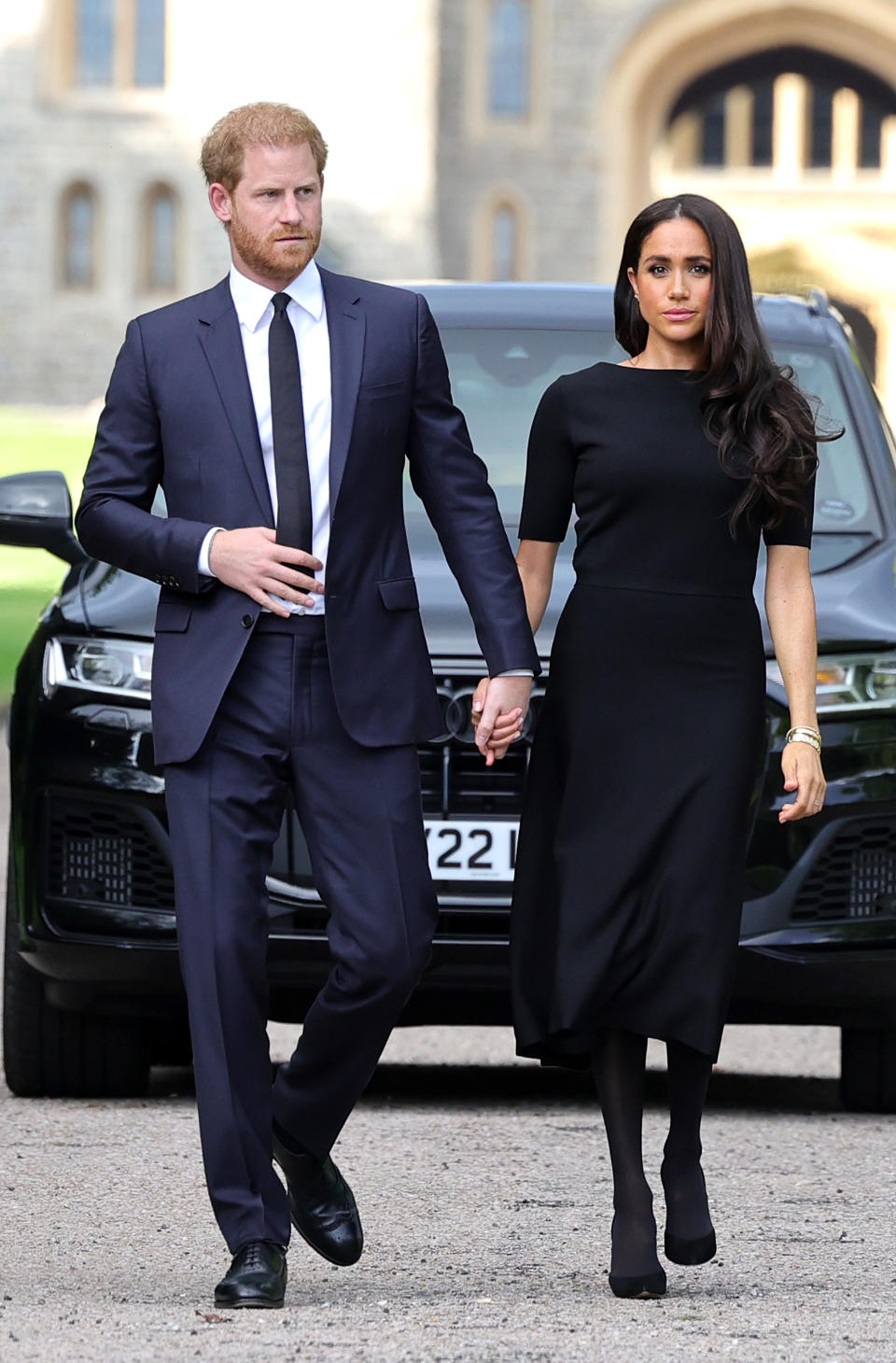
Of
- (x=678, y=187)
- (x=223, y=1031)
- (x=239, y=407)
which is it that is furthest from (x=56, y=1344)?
(x=678, y=187)

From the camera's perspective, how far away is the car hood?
5.93 m

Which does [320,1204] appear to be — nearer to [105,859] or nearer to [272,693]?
[272,693]

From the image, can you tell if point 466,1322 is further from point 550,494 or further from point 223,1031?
point 550,494

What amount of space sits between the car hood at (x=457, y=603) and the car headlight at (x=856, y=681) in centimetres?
3

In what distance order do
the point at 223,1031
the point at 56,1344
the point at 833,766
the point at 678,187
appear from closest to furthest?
the point at 56,1344
the point at 223,1031
the point at 833,766
the point at 678,187

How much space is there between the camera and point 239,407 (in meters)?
4.42

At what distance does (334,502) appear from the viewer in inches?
174

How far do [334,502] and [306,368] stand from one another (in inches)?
9.6

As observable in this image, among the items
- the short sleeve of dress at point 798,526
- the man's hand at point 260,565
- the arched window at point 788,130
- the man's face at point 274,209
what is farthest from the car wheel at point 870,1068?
the arched window at point 788,130

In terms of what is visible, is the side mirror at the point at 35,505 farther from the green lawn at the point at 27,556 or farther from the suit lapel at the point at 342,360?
the green lawn at the point at 27,556

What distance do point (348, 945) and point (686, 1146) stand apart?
66 centimetres

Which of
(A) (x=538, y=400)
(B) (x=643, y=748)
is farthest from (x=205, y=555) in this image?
(A) (x=538, y=400)

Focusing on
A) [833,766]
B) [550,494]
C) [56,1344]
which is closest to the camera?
[56,1344]

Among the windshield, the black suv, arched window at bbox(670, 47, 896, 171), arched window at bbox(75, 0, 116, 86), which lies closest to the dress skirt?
the black suv
